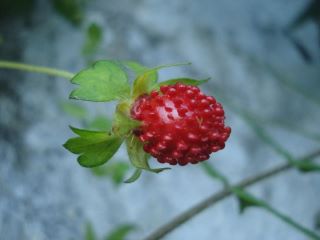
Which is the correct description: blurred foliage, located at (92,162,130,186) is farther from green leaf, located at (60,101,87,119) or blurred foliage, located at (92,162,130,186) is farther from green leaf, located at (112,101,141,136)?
green leaf, located at (112,101,141,136)

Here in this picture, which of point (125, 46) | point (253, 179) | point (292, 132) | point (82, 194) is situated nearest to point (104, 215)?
point (82, 194)

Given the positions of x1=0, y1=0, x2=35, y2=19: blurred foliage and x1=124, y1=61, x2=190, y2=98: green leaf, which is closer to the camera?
x1=124, y1=61, x2=190, y2=98: green leaf

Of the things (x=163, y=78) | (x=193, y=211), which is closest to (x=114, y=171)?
(x=193, y=211)

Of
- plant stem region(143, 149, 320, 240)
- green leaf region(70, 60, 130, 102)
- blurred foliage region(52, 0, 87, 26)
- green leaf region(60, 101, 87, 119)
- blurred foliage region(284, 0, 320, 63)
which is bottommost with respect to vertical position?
green leaf region(60, 101, 87, 119)

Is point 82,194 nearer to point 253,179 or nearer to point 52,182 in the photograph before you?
point 52,182

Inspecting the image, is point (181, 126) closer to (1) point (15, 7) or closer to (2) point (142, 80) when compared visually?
(2) point (142, 80)

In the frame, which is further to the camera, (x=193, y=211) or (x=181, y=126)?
(x=193, y=211)

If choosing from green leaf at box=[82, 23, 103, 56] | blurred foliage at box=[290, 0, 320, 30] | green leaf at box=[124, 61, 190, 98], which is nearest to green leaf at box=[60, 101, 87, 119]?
green leaf at box=[82, 23, 103, 56]
